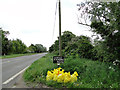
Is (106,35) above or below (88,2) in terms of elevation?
below

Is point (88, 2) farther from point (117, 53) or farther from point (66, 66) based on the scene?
point (66, 66)

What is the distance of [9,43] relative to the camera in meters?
49.3

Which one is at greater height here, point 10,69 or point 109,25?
point 109,25

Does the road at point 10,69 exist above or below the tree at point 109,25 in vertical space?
below

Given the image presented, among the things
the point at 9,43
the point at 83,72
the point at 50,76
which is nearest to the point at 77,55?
the point at 83,72

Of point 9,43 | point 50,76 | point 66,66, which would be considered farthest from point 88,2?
point 9,43

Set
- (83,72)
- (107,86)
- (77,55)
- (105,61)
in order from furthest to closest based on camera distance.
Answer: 1. (77,55)
2. (105,61)
3. (83,72)
4. (107,86)

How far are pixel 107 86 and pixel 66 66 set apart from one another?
3.16m

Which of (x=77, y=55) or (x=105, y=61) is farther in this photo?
(x=77, y=55)

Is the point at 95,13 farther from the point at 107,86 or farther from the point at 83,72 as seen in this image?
the point at 107,86

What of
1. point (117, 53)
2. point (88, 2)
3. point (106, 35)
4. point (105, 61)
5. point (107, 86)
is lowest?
point (107, 86)

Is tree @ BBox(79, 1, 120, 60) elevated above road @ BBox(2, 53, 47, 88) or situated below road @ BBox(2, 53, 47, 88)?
above

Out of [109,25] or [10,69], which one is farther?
[10,69]

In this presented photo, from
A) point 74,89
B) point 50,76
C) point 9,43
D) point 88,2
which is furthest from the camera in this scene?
point 9,43
